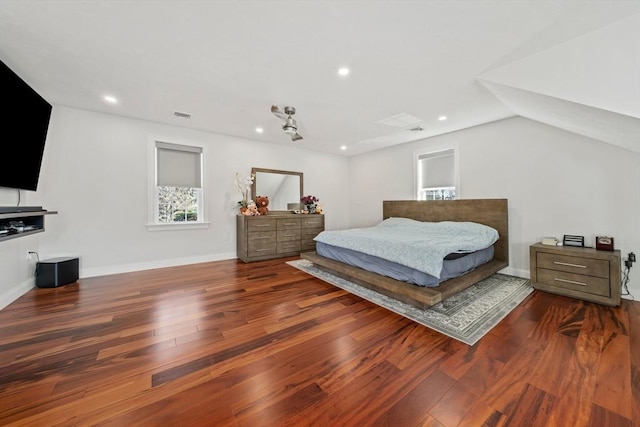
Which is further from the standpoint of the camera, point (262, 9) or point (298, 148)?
point (298, 148)

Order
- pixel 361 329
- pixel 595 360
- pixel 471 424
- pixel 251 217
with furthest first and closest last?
pixel 251 217 → pixel 361 329 → pixel 595 360 → pixel 471 424

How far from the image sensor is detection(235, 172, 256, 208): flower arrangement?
16.3ft

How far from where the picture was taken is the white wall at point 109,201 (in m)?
3.43

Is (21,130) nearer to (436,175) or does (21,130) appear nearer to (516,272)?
(436,175)

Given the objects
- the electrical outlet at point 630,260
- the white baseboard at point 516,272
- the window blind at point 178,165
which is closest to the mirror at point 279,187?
the window blind at point 178,165

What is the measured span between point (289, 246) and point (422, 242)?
9.73 ft

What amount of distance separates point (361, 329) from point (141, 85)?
3659 mm

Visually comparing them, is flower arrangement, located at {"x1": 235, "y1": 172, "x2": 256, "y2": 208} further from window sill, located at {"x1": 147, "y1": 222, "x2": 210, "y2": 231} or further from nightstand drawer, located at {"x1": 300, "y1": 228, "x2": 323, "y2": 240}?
nightstand drawer, located at {"x1": 300, "y1": 228, "x2": 323, "y2": 240}

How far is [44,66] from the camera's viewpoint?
8.12ft

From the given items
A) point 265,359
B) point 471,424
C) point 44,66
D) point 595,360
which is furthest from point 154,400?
point 44,66

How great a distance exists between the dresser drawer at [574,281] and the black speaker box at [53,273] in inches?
248

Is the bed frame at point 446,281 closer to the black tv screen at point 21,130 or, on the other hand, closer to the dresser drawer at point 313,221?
the dresser drawer at point 313,221

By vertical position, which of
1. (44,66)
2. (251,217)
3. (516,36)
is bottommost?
(251,217)

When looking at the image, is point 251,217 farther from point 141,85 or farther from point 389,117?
point 389,117
